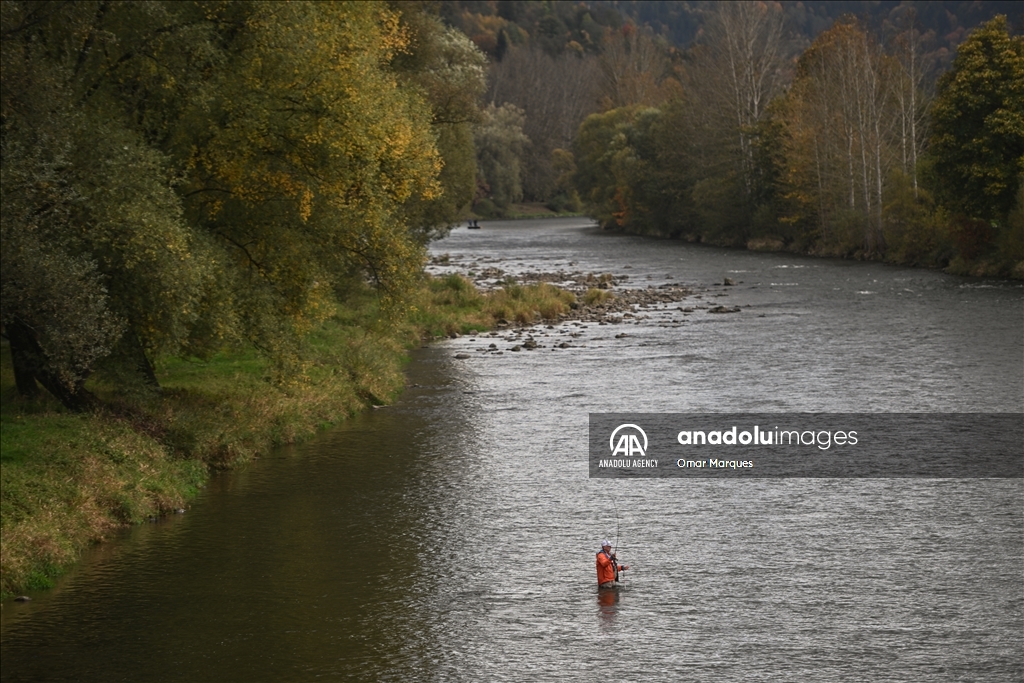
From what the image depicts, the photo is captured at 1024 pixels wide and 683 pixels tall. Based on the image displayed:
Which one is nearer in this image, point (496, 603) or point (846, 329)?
point (496, 603)

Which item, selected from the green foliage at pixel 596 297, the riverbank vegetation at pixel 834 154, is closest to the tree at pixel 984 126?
the riverbank vegetation at pixel 834 154

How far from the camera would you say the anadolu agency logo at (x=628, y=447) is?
31.2m

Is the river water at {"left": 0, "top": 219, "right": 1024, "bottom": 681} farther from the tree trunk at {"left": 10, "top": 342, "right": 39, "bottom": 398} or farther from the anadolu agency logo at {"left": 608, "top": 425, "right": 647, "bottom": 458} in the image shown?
the tree trunk at {"left": 10, "top": 342, "right": 39, "bottom": 398}

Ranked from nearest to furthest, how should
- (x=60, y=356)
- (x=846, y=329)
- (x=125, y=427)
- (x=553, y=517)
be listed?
(x=60, y=356), (x=553, y=517), (x=125, y=427), (x=846, y=329)

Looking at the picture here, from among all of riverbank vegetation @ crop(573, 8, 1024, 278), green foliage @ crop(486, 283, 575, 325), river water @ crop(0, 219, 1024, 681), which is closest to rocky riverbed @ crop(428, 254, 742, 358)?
green foliage @ crop(486, 283, 575, 325)

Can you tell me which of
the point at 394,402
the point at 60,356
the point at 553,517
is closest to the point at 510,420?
the point at 394,402

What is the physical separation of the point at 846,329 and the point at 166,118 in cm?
3111

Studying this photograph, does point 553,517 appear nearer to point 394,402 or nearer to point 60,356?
point 60,356

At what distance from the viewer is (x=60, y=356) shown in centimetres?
2334

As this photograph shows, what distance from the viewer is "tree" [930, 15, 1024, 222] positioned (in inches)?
2633

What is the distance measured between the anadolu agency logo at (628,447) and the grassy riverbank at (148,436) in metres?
6.73

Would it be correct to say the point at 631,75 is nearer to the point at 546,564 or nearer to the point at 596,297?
the point at 596,297

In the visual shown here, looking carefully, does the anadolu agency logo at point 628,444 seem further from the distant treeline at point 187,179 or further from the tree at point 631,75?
the tree at point 631,75

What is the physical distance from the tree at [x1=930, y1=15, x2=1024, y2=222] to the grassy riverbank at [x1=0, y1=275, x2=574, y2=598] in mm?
39609
